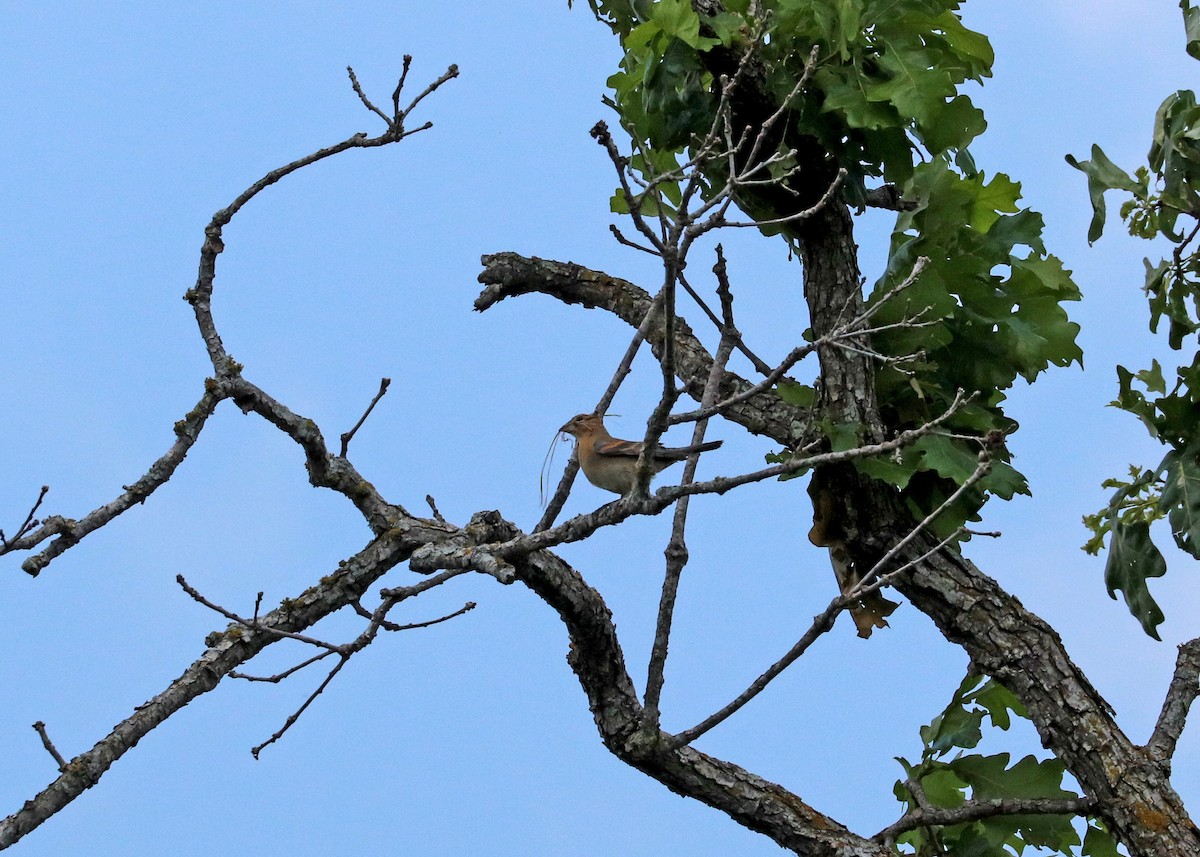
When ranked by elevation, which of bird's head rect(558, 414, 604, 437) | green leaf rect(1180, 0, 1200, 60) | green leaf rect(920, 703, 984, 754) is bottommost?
green leaf rect(920, 703, 984, 754)

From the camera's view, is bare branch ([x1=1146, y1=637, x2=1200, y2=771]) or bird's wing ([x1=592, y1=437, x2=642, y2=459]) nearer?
bare branch ([x1=1146, y1=637, x2=1200, y2=771])

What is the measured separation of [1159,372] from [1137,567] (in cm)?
88

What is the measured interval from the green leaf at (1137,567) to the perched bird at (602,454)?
7.33 feet

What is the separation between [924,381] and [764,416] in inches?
33.0

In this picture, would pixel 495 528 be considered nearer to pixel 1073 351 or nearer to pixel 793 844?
pixel 793 844

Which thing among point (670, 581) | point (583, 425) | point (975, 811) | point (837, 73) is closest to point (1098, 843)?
point (975, 811)

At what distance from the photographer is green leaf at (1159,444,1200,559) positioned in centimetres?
533

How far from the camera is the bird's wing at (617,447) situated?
6.42m

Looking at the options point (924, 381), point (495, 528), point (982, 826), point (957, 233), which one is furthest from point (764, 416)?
point (982, 826)

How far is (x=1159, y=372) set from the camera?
5.72 meters

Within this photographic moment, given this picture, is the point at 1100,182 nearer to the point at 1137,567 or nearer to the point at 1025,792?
the point at 1137,567

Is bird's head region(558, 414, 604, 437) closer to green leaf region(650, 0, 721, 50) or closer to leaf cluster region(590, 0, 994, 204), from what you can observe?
leaf cluster region(590, 0, 994, 204)

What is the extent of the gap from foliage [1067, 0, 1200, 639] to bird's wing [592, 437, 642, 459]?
2.17 metres

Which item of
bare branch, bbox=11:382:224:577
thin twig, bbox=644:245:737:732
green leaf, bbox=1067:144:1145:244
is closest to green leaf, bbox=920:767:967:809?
thin twig, bbox=644:245:737:732
